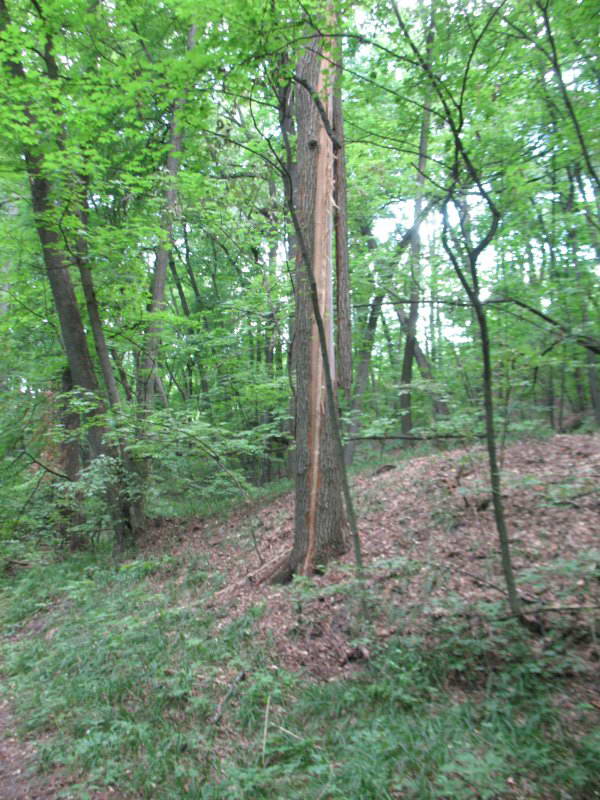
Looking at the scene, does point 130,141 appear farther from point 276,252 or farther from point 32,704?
point 32,704

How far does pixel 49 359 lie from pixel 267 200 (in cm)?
559

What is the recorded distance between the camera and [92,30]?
8.50m

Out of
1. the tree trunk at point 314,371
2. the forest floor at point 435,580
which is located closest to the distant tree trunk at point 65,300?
the forest floor at point 435,580

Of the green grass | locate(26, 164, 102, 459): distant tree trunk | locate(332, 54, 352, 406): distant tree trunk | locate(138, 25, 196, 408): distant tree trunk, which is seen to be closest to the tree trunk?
locate(332, 54, 352, 406): distant tree trunk

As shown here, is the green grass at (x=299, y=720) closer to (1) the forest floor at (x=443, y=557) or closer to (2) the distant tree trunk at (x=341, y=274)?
(1) the forest floor at (x=443, y=557)

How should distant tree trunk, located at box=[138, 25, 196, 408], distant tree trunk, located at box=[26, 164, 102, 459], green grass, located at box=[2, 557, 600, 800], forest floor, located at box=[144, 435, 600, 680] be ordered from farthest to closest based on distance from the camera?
distant tree trunk, located at box=[138, 25, 196, 408]
distant tree trunk, located at box=[26, 164, 102, 459]
forest floor, located at box=[144, 435, 600, 680]
green grass, located at box=[2, 557, 600, 800]

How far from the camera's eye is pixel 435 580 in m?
5.18

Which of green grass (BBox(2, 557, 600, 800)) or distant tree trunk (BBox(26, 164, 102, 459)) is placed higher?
distant tree trunk (BBox(26, 164, 102, 459))

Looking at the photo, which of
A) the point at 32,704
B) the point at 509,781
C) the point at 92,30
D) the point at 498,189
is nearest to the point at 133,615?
the point at 32,704

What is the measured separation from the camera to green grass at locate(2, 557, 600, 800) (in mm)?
2977

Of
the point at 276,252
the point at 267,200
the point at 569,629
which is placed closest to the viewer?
the point at 569,629

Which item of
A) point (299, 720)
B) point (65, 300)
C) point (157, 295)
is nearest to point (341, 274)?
point (299, 720)

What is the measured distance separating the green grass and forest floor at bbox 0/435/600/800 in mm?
124

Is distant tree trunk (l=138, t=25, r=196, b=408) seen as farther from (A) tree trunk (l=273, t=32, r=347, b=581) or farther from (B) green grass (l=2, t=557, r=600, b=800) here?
(B) green grass (l=2, t=557, r=600, b=800)
